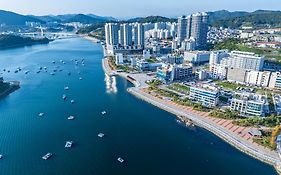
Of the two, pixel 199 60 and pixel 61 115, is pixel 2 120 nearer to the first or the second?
pixel 61 115

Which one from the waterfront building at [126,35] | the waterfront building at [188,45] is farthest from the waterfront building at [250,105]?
the waterfront building at [126,35]

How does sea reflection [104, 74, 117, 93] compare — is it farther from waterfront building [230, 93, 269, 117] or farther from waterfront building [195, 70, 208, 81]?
waterfront building [230, 93, 269, 117]

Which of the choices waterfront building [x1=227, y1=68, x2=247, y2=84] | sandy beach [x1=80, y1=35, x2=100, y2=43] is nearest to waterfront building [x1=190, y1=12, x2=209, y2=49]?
waterfront building [x1=227, y1=68, x2=247, y2=84]

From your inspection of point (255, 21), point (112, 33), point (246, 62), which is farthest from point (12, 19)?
point (246, 62)

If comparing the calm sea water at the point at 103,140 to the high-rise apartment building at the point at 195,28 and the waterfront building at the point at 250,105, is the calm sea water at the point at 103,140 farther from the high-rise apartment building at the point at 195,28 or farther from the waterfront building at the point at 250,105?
the high-rise apartment building at the point at 195,28

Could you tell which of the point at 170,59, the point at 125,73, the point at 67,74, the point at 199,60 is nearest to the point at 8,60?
the point at 67,74

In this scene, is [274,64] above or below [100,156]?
above

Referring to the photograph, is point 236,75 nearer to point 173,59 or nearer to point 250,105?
point 250,105
